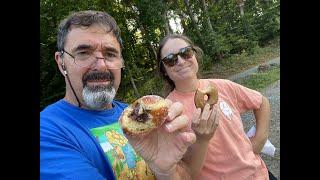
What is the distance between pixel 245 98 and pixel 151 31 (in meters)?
5.72

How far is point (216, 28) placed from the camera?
9086 millimetres

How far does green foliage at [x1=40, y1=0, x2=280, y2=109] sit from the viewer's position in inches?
213

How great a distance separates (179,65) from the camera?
1.88m

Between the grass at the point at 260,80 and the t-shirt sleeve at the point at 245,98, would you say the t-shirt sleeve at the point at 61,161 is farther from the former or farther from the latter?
the grass at the point at 260,80

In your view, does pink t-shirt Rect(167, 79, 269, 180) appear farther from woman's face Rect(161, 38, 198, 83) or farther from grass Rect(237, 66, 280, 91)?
grass Rect(237, 66, 280, 91)

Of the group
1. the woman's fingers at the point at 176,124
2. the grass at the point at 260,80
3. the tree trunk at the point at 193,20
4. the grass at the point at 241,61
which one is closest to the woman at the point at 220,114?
the woman's fingers at the point at 176,124

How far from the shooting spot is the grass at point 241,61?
26.8 ft

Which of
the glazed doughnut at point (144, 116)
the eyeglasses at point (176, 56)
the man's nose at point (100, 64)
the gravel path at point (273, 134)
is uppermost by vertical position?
the eyeglasses at point (176, 56)

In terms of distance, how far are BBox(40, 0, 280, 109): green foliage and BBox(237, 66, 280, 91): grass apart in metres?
0.96

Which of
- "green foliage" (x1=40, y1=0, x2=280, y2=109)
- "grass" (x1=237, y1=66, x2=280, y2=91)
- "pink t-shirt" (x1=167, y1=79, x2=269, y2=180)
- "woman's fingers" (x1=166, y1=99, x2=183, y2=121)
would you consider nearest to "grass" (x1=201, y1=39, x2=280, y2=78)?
"green foliage" (x1=40, y1=0, x2=280, y2=109)

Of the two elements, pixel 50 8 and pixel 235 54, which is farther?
pixel 235 54
